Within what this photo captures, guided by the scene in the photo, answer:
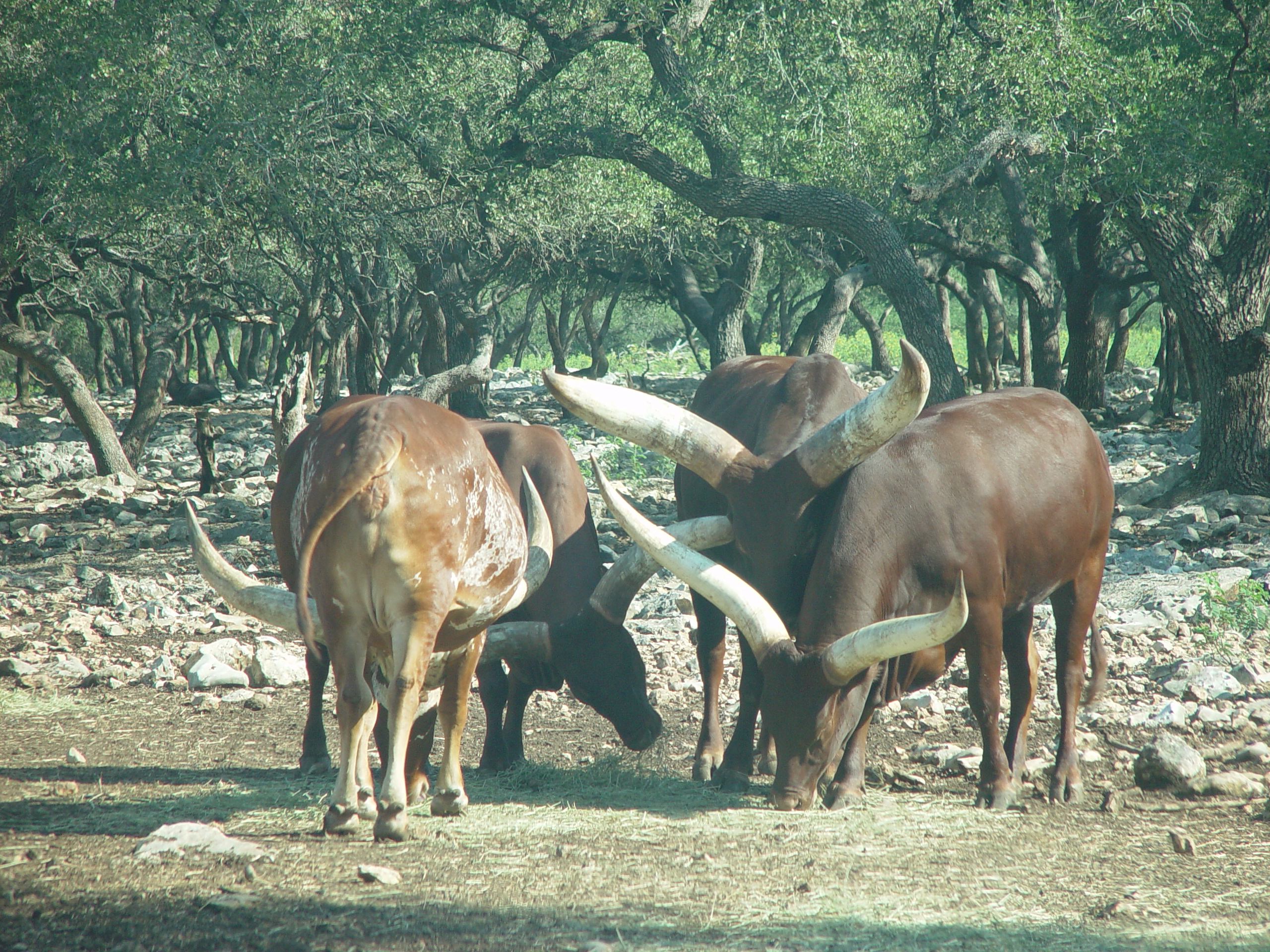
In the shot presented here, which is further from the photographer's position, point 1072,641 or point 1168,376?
point 1168,376

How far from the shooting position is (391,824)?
365 cm

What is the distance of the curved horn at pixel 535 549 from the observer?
443 centimetres

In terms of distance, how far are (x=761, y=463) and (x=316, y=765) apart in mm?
2427

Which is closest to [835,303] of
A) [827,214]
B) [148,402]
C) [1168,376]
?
[827,214]

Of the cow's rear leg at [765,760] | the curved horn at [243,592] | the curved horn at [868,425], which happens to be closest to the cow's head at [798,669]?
the curved horn at [868,425]

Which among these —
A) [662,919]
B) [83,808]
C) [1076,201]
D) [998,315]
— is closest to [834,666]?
[662,919]

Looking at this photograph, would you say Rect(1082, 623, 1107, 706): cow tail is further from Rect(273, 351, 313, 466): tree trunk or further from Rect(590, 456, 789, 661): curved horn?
Rect(273, 351, 313, 466): tree trunk

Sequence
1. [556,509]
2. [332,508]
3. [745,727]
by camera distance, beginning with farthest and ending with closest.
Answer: [556,509]
[745,727]
[332,508]

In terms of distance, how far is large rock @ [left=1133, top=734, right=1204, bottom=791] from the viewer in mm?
4453

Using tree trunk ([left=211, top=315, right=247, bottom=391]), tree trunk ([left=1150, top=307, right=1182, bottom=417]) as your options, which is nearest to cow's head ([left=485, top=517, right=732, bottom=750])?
tree trunk ([left=1150, top=307, right=1182, bottom=417])

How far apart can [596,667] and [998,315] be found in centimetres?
1809

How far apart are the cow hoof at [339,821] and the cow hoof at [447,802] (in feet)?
1.21

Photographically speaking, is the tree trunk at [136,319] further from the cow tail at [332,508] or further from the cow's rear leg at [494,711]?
the cow tail at [332,508]

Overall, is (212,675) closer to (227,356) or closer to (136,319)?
(136,319)
